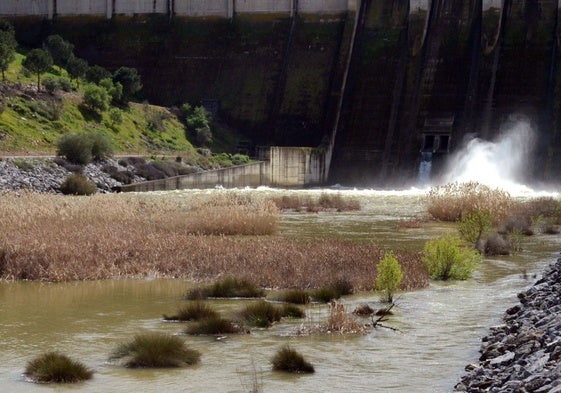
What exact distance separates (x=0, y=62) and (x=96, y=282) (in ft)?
111

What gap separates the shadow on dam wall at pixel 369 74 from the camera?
5272cm

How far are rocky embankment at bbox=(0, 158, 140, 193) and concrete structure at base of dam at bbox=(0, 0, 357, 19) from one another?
20.6m

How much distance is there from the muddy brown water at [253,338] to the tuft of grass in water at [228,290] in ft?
1.21

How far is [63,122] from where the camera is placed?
50.9 metres

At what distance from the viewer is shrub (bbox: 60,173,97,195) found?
136 feet

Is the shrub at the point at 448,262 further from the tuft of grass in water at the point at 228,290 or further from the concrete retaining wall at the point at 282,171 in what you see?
the concrete retaining wall at the point at 282,171

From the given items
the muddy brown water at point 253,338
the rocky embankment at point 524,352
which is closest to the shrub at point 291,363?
the muddy brown water at point 253,338

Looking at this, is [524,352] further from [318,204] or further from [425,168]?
[425,168]

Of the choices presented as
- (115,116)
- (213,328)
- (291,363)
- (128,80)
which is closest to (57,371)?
(291,363)

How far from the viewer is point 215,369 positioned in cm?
1319

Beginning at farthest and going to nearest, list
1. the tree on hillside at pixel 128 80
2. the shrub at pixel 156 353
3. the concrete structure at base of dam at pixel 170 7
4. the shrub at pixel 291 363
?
the concrete structure at base of dam at pixel 170 7 → the tree on hillside at pixel 128 80 → the shrub at pixel 156 353 → the shrub at pixel 291 363

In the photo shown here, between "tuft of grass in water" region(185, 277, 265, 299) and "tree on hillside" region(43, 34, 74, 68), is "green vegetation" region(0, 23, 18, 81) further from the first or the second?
"tuft of grass in water" region(185, 277, 265, 299)

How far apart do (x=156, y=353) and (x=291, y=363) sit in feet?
5.96

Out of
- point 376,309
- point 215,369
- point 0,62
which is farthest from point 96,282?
point 0,62
